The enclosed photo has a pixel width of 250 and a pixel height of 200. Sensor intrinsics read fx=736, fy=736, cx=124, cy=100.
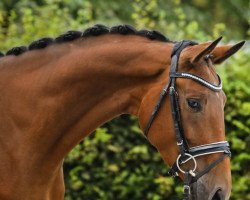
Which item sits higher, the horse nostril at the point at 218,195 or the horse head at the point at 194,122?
the horse head at the point at 194,122

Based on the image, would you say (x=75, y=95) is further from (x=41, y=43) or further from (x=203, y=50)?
(x=203, y=50)

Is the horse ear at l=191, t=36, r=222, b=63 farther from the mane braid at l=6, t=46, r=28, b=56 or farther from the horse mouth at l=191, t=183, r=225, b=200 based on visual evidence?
the mane braid at l=6, t=46, r=28, b=56

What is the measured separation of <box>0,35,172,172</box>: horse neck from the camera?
426 centimetres

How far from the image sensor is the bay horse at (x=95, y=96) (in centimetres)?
402

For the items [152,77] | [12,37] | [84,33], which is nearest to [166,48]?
[152,77]

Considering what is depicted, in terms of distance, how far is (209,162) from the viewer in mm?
3963

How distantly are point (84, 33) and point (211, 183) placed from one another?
1189mm

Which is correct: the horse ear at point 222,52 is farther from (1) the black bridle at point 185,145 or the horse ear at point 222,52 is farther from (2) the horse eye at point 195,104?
(2) the horse eye at point 195,104

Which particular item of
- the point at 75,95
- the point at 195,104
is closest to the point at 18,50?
the point at 75,95

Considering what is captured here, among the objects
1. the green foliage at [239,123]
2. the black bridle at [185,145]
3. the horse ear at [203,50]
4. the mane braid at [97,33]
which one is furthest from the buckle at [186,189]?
the green foliage at [239,123]

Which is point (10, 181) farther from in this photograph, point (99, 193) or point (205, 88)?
point (99, 193)

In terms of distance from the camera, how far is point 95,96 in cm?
429

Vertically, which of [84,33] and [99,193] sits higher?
[84,33]

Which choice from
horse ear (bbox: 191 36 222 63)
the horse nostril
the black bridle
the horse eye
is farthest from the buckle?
horse ear (bbox: 191 36 222 63)
